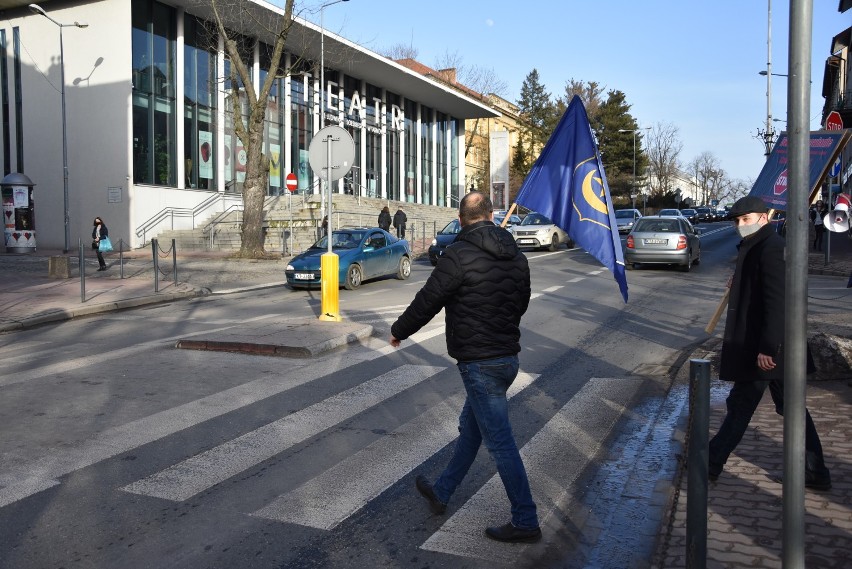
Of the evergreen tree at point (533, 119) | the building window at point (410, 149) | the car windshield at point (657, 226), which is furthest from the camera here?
the evergreen tree at point (533, 119)

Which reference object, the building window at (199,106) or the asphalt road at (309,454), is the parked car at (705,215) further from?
the asphalt road at (309,454)

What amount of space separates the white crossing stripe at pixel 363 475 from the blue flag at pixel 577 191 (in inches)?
72.6

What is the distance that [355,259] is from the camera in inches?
725

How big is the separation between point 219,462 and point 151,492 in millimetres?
658

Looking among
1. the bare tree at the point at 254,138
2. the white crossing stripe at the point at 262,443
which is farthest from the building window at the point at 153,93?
the white crossing stripe at the point at 262,443

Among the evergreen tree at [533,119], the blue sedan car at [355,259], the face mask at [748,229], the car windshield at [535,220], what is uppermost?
the evergreen tree at [533,119]

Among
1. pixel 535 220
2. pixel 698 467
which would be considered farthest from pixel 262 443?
pixel 535 220

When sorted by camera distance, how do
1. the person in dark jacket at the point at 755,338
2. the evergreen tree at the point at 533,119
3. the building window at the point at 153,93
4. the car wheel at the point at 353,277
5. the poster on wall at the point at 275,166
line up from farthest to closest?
the evergreen tree at the point at 533,119
the poster on wall at the point at 275,166
the building window at the point at 153,93
the car wheel at the point at 353,277
the person in dark jacket at the point at 755,338

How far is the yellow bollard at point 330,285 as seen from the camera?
11.6 meters

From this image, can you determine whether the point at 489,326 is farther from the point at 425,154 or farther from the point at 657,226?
the point at 425,154

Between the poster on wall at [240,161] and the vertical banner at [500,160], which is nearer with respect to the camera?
the poster on wall at [240,161]

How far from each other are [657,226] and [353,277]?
900cm

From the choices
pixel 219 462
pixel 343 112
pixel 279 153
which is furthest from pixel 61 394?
pixel 343 112

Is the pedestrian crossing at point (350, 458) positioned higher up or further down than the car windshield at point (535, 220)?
further down
